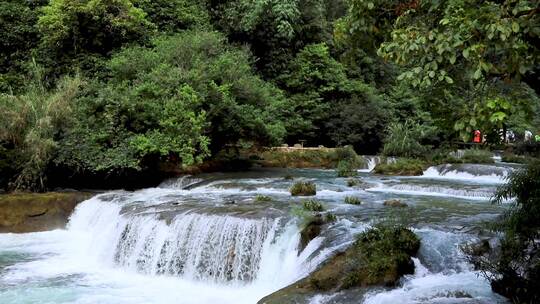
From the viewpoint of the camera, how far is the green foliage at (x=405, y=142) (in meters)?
23.3

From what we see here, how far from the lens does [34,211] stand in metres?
13.2

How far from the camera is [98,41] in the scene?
Answer: 826 inches

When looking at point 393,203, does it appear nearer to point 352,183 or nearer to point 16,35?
point 352,183

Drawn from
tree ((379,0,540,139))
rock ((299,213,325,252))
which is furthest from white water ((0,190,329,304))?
tree ((379,0,540,139))

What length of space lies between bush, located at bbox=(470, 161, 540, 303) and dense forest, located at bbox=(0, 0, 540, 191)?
85cm

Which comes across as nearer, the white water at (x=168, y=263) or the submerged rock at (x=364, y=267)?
the submerged rock at (x=364, y=267)

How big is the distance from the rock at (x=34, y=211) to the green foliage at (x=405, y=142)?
47.1 feet

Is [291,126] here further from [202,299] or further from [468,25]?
[468,25]

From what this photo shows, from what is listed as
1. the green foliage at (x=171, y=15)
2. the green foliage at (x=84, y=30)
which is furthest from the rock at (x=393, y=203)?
the green foliage at (x=171, y=15)

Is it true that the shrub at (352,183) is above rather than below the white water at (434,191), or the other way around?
above

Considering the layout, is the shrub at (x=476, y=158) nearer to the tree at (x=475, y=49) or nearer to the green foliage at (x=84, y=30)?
the green foliage at (x=84, y=30)

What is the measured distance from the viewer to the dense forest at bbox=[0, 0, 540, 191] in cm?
431

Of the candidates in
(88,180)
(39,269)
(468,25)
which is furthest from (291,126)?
(468,25)

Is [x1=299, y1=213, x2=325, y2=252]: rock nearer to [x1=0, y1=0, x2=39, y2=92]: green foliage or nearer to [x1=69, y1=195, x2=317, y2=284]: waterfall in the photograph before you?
[x1=69, y1=195, x2=317, y2=284]: waterfall
